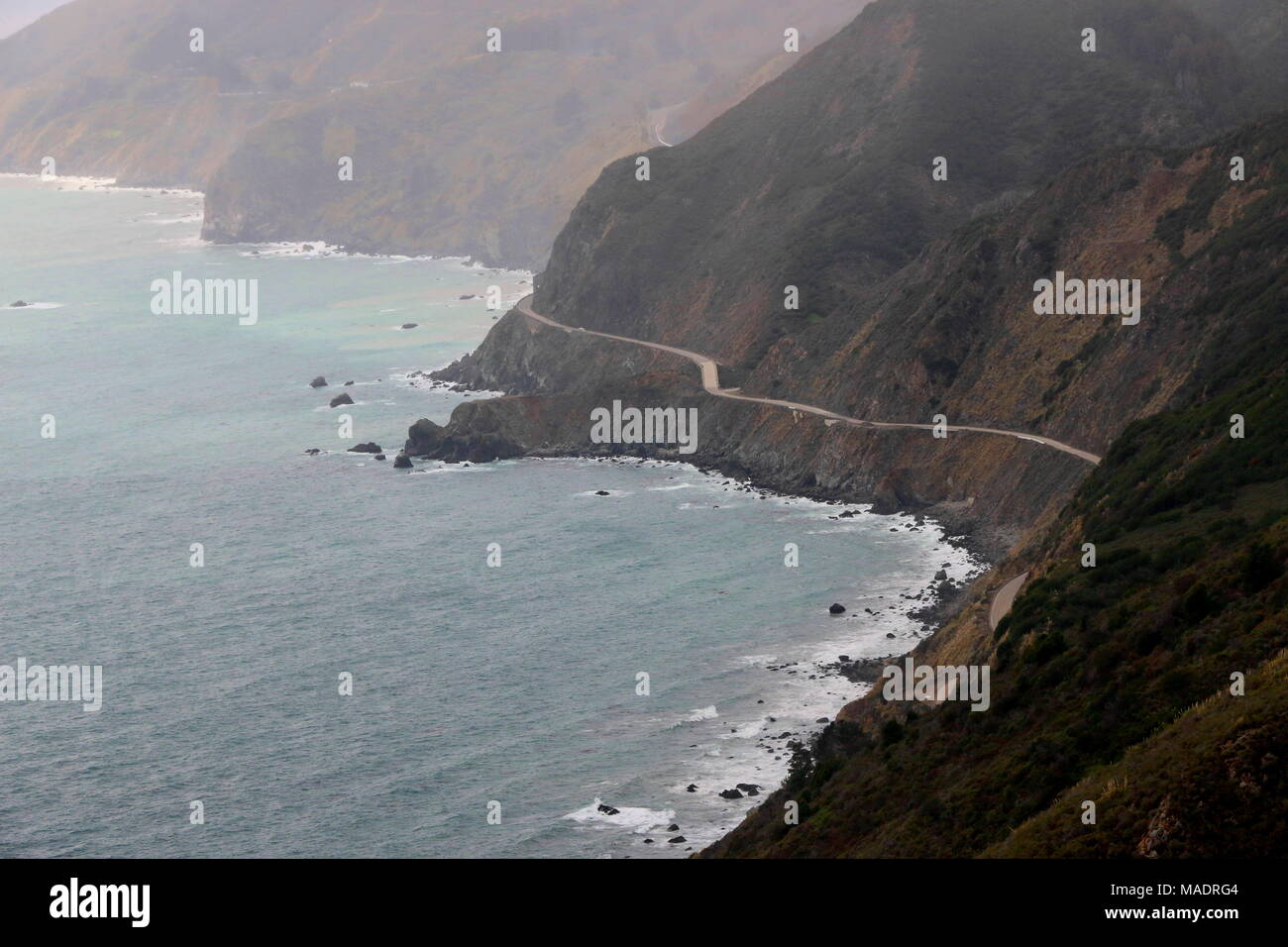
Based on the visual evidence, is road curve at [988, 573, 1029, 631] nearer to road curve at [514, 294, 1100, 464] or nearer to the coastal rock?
road curve at [514, 294, 1100, 464]

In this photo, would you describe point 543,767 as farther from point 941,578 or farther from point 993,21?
point 993,21

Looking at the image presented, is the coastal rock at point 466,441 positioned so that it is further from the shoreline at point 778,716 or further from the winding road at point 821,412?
the shoreline at point 778,716

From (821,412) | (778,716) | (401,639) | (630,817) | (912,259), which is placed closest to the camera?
(630,817)

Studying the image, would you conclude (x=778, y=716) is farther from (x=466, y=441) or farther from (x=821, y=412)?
(x=466, y=441)

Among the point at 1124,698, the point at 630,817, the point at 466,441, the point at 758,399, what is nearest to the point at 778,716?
the point at 630,817

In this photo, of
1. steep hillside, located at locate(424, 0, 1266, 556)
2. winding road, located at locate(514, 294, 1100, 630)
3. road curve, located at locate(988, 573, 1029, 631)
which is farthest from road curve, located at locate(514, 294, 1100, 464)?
road curve, located at locate(988, 573, 1029, 631)

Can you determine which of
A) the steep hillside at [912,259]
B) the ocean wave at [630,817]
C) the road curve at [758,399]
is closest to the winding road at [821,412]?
the road curve at [758,399]
